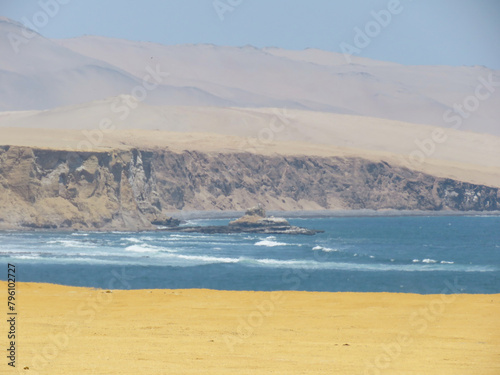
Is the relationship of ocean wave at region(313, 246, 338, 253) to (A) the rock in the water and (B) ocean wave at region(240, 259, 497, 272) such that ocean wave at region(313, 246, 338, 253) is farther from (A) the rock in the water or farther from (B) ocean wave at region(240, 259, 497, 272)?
(A) the rock in the water

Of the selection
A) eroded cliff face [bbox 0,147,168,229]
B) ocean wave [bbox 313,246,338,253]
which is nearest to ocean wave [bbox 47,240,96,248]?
eroded cliff face [bbox 0,147,168,229]

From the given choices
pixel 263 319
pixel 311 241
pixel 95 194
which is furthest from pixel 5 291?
pixel 95 194

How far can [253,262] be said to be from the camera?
191ft

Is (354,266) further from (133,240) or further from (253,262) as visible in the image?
(133,240)

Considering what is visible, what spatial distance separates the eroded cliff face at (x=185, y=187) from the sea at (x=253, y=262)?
498 cm

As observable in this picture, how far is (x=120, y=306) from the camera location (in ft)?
72.1

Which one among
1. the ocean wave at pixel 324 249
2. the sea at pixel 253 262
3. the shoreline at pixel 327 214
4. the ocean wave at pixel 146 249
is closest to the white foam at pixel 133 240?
the sea at pixel 253 262

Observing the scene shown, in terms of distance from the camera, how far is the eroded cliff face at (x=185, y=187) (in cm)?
8869

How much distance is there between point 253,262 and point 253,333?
1594 inches

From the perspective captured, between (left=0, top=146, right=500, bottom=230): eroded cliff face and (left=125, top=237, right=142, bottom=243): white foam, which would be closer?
(left=125, top=237, right=142, bottom=243): white foam

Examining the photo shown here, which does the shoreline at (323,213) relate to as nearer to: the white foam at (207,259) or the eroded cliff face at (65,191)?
the eroded cliff face at (65,191)

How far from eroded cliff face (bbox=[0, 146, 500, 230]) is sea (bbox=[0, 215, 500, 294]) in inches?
196

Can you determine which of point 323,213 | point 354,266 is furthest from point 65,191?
point 323,213

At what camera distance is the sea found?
4453 cm
